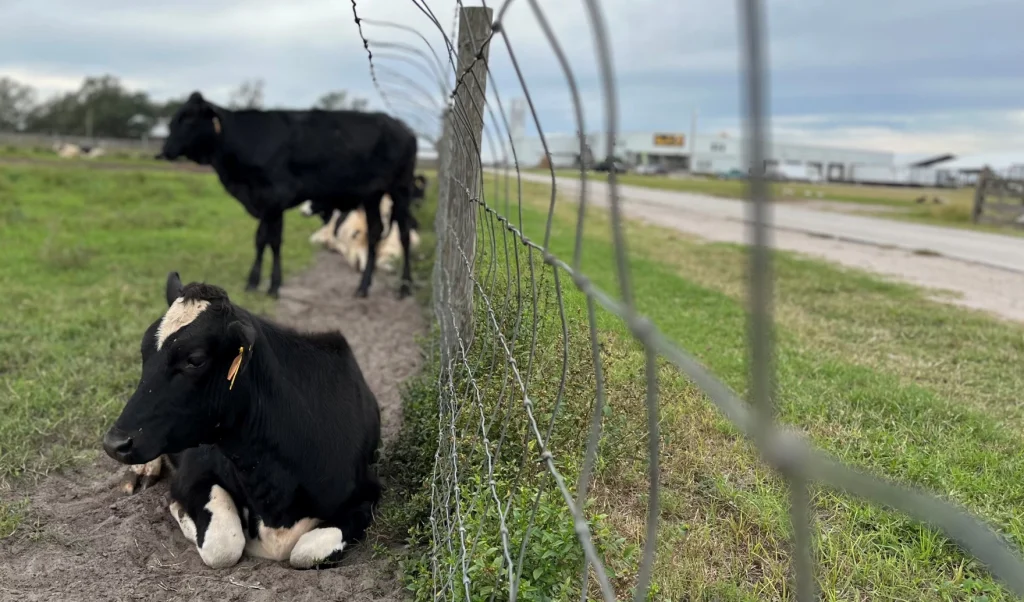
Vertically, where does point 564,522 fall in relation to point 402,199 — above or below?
below

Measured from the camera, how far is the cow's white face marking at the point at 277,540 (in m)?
3.10

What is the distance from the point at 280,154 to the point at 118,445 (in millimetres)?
5671

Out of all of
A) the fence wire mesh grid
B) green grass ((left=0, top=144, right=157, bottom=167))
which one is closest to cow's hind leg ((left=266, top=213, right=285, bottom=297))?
the fence wire mesh grid

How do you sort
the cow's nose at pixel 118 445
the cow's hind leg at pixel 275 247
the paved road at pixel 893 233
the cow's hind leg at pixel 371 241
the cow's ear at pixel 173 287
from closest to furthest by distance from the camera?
the cow's nose at pixel 118 445
the cow's ear at pixel 173 287
the cow's hind leg at pixel 275 247
the cow's hind leg at pixel 371 241
the paved road at pixel 893 233

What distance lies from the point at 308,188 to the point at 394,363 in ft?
9.72

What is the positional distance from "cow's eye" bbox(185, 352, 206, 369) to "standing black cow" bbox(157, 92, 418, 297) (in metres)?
5.18

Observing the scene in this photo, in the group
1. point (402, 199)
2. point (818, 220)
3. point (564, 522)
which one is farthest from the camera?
point (818, 220)

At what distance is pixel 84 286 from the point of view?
7.70 meters

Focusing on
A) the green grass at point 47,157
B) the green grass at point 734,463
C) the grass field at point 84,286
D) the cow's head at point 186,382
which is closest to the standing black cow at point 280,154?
the grass field at point 84,286

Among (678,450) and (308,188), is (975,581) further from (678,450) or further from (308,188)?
(308,188)

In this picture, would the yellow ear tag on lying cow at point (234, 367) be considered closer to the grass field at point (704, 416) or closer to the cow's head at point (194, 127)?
the grass field at point (704, 416)

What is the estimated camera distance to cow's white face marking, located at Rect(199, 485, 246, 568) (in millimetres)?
3014

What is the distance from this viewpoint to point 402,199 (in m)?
8.88

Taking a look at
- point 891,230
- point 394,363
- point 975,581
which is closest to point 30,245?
point 394,363
